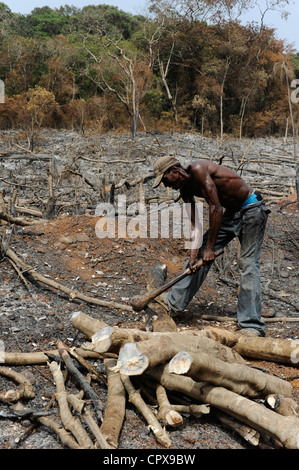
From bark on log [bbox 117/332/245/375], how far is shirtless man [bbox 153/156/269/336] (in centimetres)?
106

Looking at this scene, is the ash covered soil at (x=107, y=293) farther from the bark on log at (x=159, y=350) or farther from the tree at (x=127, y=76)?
the tree at (x=127, y=76)

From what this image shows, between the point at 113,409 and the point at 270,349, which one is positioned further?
the point at 270,349

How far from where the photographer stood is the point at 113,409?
7.16 ft

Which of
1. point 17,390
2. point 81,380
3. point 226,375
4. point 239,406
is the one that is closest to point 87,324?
point 81,380

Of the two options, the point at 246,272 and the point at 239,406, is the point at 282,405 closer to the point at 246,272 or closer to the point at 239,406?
the point at 239,406

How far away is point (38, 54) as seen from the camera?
88.2ft

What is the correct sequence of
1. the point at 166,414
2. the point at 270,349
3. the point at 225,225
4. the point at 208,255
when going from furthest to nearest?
the point at 225,225
the point at 208,255
the point at 270,349
the point at 166,414

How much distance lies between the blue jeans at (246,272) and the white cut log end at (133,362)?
5.26 ft

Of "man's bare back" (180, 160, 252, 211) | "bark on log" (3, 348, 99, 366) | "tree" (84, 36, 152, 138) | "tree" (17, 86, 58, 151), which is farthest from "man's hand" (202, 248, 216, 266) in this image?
"tree" (84, 36, 152, 138)

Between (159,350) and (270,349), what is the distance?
3.95 feet

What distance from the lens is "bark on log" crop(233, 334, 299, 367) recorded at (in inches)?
120
